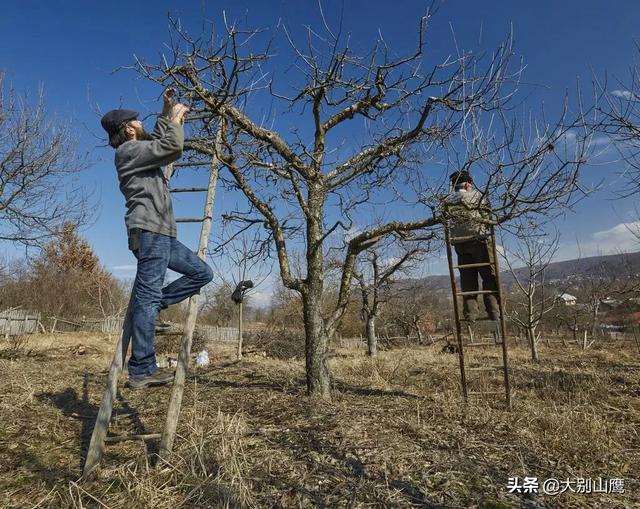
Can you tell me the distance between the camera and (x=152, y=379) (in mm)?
2748

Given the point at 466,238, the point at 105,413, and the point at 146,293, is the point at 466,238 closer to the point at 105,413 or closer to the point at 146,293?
the point at 146,293

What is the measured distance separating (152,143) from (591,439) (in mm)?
3923

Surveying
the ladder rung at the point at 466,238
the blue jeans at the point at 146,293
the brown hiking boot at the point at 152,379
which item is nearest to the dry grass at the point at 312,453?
the brown hiking boot at the point at 152,379

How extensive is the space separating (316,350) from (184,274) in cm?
250

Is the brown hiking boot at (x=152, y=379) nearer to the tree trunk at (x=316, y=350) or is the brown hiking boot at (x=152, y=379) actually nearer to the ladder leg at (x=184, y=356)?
the ladder leg at (x=184, y=356)

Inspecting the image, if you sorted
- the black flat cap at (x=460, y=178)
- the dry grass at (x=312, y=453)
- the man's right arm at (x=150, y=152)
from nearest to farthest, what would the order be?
the dry grass at (x=312, y=453)
the man's right arm at (x=150, y=152)
the black flat cap at (x=460, y=178)

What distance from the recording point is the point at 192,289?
306 centimetres

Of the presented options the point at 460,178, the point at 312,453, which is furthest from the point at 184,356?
the point at 460,178

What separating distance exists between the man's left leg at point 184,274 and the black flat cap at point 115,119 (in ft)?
3.08

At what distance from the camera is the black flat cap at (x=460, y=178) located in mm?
4912

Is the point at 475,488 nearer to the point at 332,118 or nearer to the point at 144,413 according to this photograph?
Answer: the point at 144,413

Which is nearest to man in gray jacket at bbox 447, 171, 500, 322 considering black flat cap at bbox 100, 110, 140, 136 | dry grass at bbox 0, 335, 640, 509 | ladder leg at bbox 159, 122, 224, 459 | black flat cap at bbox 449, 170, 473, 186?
black flat cap at bbox 449, 170, 473, 186

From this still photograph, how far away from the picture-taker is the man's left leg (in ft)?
9.81

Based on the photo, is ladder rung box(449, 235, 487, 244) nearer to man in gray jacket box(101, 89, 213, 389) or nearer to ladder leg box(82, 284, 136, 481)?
man in gray jacket box(101, 89, 213, 389)
